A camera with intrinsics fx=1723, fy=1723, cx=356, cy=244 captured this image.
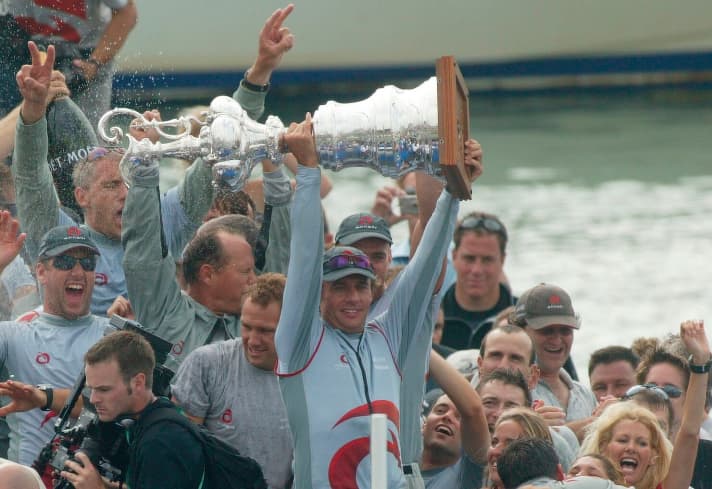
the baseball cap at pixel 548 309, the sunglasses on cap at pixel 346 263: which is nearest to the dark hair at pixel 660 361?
the baseball cap at pixel 548 309

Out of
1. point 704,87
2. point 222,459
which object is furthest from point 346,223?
point 704,87

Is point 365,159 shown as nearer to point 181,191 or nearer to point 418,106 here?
point 418,106

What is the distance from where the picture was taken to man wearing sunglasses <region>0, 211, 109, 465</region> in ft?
21.6

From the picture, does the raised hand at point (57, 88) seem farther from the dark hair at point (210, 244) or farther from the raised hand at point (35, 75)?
the dark hair at point (210, 244)

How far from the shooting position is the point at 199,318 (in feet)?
22.9

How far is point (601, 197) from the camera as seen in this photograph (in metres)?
16.8

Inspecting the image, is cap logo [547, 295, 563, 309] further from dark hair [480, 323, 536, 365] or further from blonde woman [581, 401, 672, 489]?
blonde woman [581, 401, 672, 489]

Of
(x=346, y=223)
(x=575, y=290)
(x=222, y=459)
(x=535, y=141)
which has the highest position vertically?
(x=535, y=141)

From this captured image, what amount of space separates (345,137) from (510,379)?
4.64 ft

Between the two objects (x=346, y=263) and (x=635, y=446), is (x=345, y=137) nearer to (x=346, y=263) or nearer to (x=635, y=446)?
(x=346, y=263)

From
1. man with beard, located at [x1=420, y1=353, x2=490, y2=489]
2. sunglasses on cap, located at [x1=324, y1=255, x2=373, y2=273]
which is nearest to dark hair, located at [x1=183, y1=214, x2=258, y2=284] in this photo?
sunglasses on cap, located at [x1=324, y1=255, x2=373, y2=273]

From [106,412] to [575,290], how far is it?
8280 mm

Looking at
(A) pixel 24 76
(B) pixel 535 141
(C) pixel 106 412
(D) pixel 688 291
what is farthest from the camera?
(B) pixel 535 141

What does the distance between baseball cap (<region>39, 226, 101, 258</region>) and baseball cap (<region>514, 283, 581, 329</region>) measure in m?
2.02
